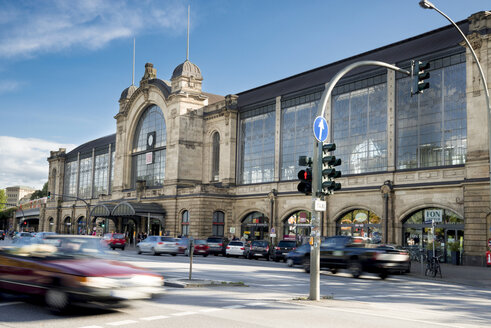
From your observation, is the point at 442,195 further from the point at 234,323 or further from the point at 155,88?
the point at 155,88

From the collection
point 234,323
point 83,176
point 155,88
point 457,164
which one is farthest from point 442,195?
point 83,176

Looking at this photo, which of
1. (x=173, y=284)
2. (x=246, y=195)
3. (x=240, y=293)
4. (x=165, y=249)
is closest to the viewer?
(x=240, y=293)

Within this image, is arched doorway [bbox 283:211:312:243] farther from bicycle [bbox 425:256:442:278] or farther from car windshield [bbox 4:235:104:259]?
car windshield [bbox 4:235:104:259]

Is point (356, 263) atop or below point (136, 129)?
below

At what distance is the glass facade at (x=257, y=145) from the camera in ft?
164

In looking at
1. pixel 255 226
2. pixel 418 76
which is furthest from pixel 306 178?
pixel 255 226

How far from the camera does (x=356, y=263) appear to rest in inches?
843

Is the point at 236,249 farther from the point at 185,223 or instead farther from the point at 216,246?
the point at 185,223

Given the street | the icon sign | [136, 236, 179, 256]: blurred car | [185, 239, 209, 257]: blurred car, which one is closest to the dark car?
[185, 239, 209, 257]: blurred car

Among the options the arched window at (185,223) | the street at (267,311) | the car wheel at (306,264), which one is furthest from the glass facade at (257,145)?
the street at (267,311)

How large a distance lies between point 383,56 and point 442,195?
1274 cm

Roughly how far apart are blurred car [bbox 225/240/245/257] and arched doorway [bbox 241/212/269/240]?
9.16m

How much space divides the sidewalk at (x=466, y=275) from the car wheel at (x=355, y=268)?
400 cm

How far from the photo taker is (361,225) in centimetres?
3966
